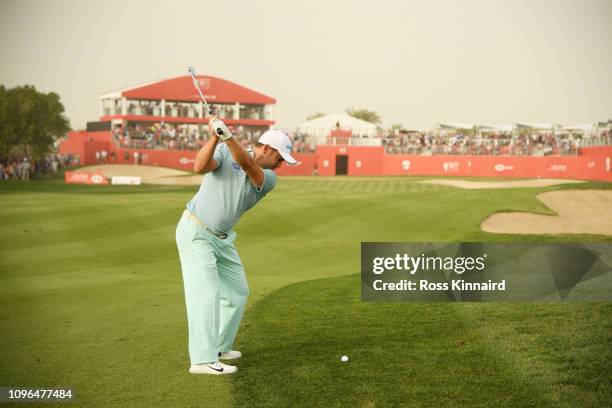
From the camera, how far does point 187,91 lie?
8269 cm

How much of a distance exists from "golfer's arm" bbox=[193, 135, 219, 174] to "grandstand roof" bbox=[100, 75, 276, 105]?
73.5 m

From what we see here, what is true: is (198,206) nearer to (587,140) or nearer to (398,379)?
(398,379)

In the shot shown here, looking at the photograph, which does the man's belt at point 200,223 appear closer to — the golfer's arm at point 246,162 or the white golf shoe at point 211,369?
the golfer's arm at point 246,162

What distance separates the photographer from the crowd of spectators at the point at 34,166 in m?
49.7

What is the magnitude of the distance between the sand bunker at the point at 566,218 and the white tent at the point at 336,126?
44276mm

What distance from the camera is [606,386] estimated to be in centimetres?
684

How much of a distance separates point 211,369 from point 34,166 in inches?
1985

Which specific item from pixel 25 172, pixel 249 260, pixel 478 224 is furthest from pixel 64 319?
Answer: pixel 25 172

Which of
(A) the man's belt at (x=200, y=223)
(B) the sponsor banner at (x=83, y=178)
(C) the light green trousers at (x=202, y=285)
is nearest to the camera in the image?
(C) the light green trousers at (x=202, y=285)

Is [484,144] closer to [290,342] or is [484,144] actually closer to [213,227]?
[290,342]

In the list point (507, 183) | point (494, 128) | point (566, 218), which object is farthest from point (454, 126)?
point (566, 218)

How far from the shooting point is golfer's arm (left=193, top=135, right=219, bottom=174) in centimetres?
674

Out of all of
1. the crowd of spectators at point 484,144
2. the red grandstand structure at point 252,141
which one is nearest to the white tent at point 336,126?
the red grandstand structure at point 252,141

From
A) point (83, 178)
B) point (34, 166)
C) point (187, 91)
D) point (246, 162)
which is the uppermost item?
point (187, 91)
